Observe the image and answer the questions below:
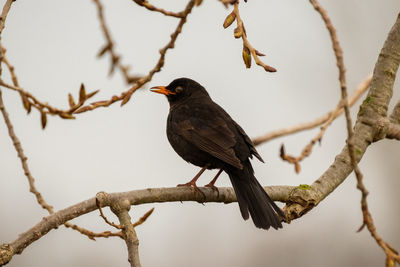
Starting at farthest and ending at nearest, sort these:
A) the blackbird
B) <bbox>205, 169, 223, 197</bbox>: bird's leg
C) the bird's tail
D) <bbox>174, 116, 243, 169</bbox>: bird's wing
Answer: <bbox>174, 116, 243, 169</bbox>: bird's wing → <bbox>205, 169, 223, 197</bbox>: bird's leg → the blackbird → the bird's tail

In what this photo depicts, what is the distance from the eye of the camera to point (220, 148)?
18.6 ft

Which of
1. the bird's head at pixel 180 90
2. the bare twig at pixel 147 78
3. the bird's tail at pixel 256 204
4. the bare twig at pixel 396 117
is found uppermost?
the bird's head at pixel 180 90

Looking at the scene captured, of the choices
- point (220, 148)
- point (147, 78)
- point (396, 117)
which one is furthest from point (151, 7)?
point (396, 117)

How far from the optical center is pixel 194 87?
7246mm

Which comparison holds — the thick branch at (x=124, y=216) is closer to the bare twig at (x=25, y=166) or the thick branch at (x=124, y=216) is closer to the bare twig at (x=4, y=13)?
the bare twig at (x=25, y=166)

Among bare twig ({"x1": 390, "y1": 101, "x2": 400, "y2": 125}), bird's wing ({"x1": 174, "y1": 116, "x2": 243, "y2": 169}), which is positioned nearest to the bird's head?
bird's wing ({"x1": 174, "y1": 116, "x2": 243, "y2": 169})

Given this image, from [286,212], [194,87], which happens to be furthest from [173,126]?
[286,212]

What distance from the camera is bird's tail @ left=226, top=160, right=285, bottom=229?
488 cm

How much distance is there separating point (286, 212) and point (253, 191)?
0.44 metres

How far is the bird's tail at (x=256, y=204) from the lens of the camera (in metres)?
4.88

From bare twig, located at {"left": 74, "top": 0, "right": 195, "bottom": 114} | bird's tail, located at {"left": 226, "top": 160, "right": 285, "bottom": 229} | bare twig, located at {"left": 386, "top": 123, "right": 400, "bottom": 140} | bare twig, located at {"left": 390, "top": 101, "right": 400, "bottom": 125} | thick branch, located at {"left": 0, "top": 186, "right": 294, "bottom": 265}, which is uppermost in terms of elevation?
bare twig, located at {"left": 74, "top": 0, "right": 195, "bottom": 114}

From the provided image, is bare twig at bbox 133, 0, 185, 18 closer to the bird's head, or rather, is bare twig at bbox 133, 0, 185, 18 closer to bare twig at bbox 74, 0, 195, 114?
bare twig at bbox 74, 0, 195, 114

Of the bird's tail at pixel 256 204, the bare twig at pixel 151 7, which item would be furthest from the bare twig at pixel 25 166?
the bird's tail at pixel 256 204

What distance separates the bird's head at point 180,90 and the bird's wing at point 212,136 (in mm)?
984
